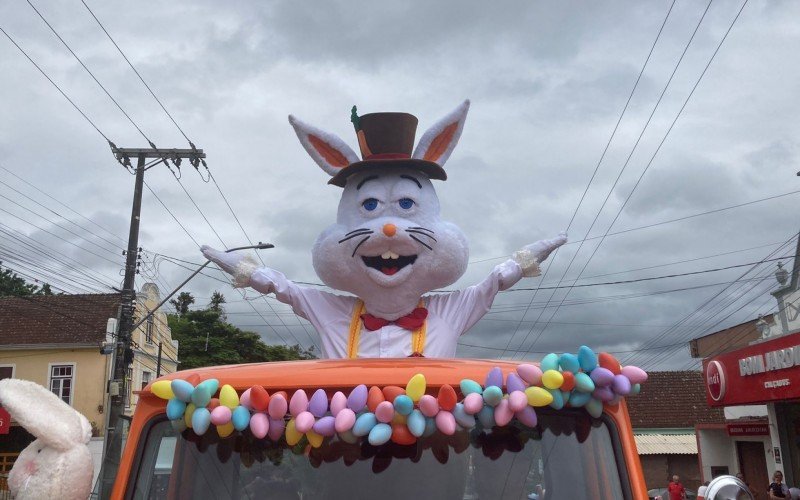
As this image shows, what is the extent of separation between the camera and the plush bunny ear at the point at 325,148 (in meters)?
5.58

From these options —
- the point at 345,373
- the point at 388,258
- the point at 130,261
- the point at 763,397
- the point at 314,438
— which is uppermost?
the point at 130,261

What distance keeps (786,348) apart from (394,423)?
46.2 feet

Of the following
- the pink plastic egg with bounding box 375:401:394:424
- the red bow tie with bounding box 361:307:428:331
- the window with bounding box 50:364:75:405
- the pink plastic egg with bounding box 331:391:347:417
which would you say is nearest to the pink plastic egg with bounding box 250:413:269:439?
the pink plastic egg with bounding box 331:391:347:417

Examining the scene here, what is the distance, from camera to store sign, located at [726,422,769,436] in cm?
1969

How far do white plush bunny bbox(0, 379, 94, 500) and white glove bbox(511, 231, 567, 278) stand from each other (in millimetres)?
3143

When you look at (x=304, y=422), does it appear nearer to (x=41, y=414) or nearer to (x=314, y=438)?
(x=314, y=438)

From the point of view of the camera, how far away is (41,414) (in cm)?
311

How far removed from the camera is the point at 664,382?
33.7 metres

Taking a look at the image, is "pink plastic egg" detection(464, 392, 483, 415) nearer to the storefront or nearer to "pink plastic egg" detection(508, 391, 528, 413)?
"pink plastic egg" detection(508, 391, 528, 413)

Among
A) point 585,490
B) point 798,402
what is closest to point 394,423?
point 585,490

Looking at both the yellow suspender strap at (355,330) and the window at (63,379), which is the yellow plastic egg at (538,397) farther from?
the window at (63,379)

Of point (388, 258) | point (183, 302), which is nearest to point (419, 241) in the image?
point (388, 258)

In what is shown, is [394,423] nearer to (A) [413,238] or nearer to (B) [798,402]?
(A) [413,238]

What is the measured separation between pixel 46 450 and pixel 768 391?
603 inches
